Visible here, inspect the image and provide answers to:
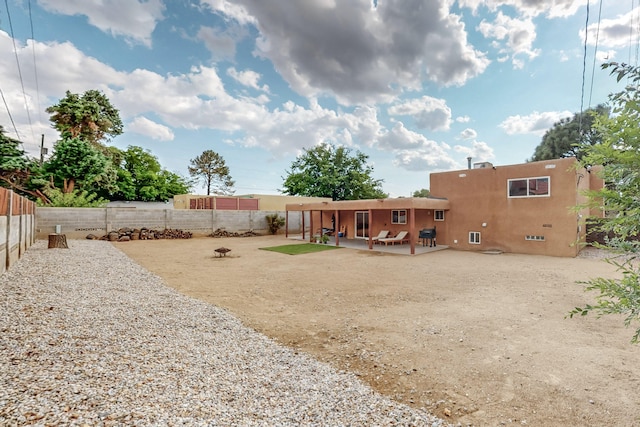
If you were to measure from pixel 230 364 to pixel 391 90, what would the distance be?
16.8m

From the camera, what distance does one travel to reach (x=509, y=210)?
1316cm

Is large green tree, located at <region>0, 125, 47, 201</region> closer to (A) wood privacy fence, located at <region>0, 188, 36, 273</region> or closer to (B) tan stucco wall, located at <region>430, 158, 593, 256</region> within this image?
(A) wood privacy fence, located at <region>0, 188, 36, 273</region>

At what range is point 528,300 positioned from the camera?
5984 mm

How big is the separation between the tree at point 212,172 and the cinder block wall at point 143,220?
21.3 m

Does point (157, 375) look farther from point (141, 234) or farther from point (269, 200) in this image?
point (269, 200)

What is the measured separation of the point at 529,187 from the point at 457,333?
11.3 metres

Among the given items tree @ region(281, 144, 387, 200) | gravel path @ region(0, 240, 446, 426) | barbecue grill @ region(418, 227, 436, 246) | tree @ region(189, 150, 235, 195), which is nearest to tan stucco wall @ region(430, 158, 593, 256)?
barbecue grill @ region(418, 227, 436, 246)

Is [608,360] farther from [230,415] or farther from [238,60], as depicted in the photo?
[238,60]

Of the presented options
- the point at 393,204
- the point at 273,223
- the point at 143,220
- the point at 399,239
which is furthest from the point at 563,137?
the point at 143,220

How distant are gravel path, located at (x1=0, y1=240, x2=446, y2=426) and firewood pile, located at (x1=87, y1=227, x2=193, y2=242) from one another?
13.2 m

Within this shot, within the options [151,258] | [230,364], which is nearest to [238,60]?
[151,258]

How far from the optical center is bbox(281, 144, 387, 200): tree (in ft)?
97.0

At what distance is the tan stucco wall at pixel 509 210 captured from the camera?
38.7ft

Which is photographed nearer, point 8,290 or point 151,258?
point 8,290
